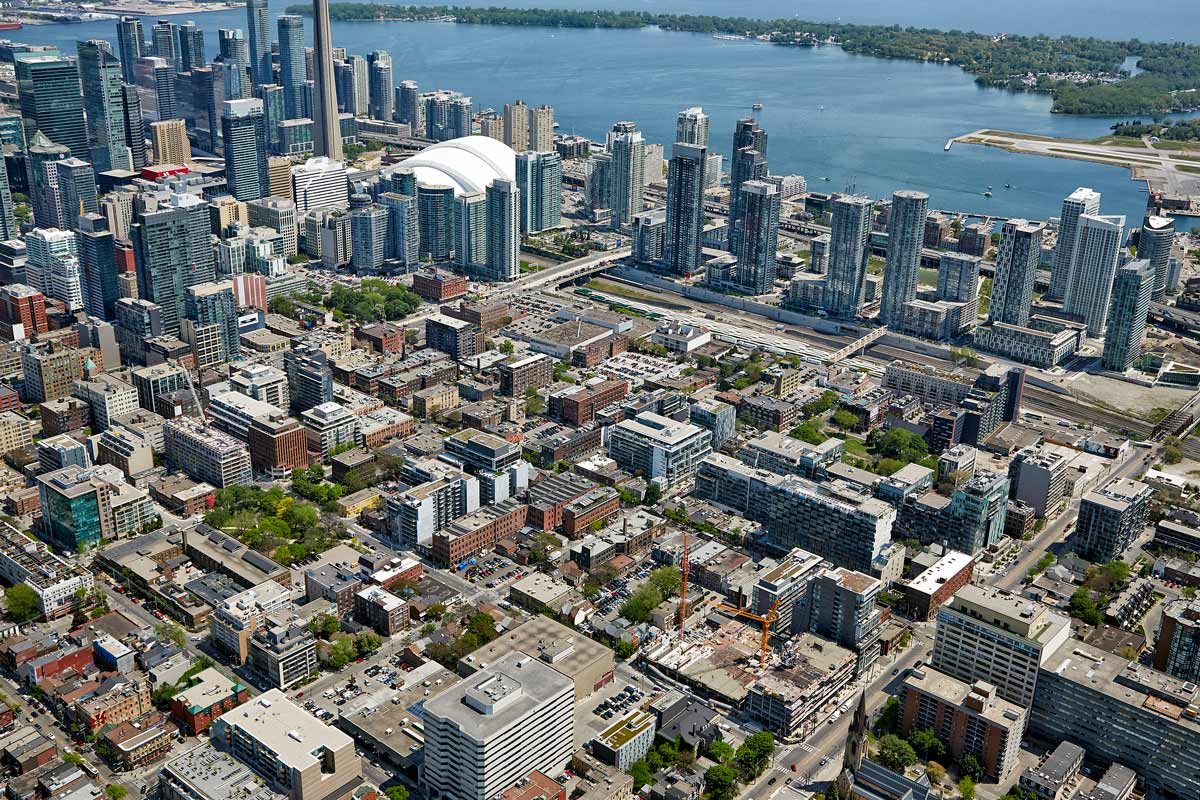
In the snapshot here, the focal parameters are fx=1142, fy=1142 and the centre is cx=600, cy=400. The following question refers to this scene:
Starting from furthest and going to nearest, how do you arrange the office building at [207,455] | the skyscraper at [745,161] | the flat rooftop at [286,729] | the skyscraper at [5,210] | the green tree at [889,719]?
the skyscraper at [745,161] < the skyscraper at [5,210] < the office building at [207,455] < the green tree at [889,719] < the flat rooftop at [286,729]

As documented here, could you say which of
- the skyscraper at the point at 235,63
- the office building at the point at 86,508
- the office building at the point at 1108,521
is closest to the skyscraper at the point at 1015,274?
the office building at the point at 1108,521

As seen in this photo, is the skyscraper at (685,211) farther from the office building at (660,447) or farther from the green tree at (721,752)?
the green tree at (721,752)

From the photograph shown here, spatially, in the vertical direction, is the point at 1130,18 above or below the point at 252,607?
above

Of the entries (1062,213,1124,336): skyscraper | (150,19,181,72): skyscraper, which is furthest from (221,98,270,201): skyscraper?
(1062,213,1124,336): skyscraper

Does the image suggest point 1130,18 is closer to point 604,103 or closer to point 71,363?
point 604,103

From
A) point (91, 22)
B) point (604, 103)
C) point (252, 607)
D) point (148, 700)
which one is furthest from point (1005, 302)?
point (91, 22)
